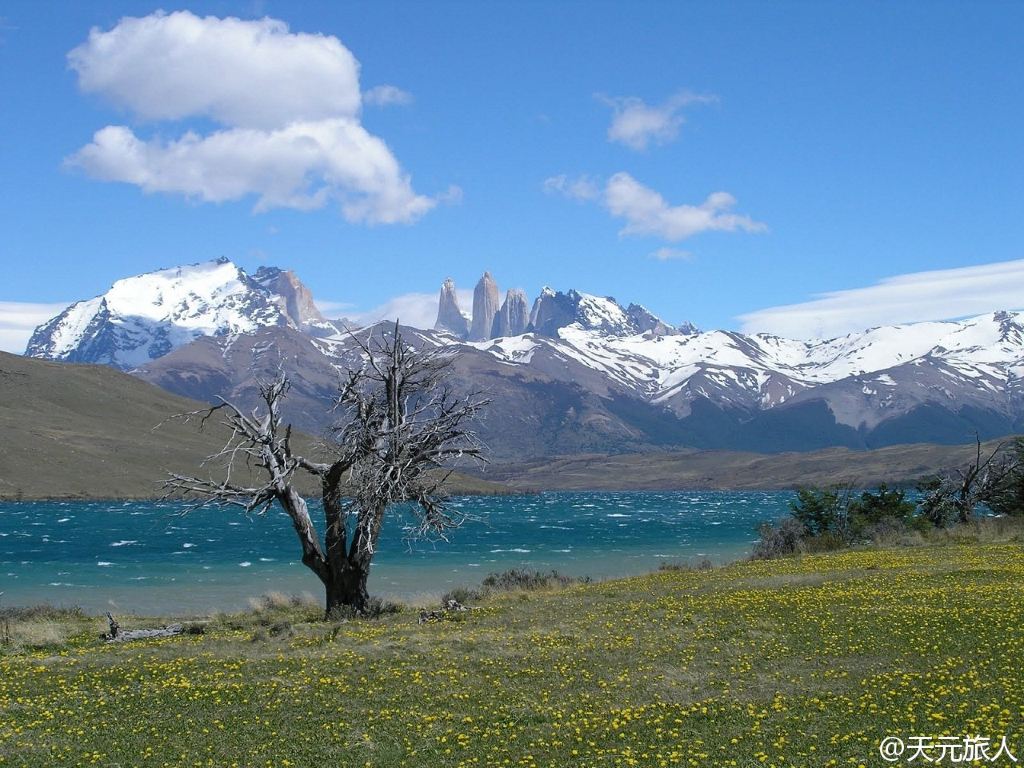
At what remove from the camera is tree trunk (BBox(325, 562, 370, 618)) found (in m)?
30.2

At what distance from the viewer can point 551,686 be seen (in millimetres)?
18641

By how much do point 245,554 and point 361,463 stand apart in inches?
2443

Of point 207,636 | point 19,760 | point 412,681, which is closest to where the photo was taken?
point 19,760

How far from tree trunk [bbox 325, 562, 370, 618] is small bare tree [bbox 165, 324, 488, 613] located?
0.10ft

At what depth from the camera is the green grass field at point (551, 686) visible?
48.4ft

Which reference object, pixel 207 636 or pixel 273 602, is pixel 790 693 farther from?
pixel 273 602

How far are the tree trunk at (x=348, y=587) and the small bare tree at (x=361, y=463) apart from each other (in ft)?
0.10

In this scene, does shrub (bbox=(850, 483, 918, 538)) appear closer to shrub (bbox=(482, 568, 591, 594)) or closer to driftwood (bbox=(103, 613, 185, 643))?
shrub (bbox=(482, 568, 591, 594))

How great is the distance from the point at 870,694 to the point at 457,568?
56876 millimetres

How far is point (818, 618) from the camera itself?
980 inches

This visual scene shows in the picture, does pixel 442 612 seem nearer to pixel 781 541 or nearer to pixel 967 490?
pixel 781 541

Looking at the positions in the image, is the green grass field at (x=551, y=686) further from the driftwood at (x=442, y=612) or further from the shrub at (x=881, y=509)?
the shrub at (x=881, y=509)

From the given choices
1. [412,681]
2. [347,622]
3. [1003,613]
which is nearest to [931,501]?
[1003,613]

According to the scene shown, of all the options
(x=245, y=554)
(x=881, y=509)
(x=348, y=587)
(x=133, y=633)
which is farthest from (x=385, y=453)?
(x=245, y=554)
